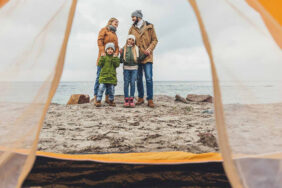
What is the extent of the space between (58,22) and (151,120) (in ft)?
6.56

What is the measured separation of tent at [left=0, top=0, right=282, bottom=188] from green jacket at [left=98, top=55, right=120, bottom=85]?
7.47ft

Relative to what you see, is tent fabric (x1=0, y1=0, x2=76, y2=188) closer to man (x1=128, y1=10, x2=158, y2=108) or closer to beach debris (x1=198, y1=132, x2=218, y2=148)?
beach debris (x1=198, y1=132, x2=218, y2=148)

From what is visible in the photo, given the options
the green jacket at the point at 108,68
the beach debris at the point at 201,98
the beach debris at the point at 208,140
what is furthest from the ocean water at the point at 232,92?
the beach debris at the point at 201,98

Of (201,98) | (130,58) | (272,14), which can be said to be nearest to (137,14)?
(130,58)

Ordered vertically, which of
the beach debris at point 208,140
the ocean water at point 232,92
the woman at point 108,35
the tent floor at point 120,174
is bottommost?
the tent floor at point 120,174

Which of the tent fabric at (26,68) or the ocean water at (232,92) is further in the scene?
the tent fabric at (26,68)

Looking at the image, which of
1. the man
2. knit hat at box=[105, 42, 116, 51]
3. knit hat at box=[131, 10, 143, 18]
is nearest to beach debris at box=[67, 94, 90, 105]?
knit hat at box=[105, 42, 116, 51]

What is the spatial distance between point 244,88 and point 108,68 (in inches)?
106

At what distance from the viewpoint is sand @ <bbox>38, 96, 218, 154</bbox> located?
6.00ft

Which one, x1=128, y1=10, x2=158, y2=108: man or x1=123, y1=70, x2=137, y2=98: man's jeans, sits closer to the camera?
x1=128, y1=10, x2=158, y2=108: man

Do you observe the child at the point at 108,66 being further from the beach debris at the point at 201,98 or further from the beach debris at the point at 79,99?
the beach debris at the point at 201,98

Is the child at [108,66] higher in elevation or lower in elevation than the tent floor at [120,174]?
higher

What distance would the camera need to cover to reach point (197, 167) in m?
1.35

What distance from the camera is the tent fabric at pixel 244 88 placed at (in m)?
0.91
